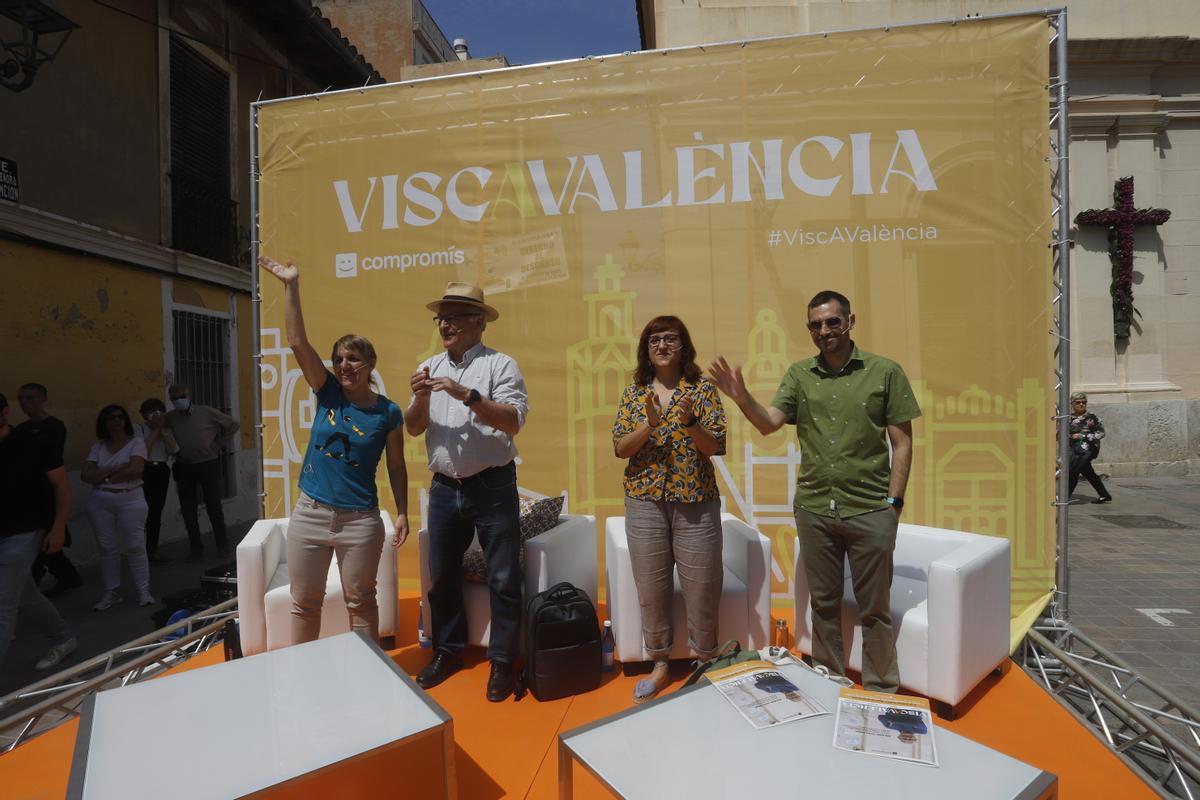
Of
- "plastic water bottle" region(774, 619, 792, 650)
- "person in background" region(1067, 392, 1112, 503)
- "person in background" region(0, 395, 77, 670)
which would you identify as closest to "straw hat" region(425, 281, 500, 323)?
"plastic water bottle" region(774, 619, 792, 650)

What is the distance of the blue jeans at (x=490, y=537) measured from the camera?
2.61 meters

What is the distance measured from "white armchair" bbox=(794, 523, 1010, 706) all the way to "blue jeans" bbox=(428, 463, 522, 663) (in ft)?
4.19

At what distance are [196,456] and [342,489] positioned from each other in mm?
3893

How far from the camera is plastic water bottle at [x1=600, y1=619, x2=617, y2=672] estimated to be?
9.59 ft

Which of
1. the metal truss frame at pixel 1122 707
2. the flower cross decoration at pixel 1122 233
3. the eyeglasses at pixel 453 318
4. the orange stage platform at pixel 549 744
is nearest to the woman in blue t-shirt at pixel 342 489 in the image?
the eyeglasses at pixel 453 318

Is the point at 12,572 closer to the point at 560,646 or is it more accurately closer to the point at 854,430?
the point at 560,646

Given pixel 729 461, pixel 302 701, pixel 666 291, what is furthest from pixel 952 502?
pixel 302 701

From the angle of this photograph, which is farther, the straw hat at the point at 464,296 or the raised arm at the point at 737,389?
the straw hat at the point at 464,296

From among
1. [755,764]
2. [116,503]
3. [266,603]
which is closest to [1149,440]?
[755,764]

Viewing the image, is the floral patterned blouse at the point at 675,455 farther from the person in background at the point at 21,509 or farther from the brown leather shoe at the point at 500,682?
the person in background at the point at 21,509

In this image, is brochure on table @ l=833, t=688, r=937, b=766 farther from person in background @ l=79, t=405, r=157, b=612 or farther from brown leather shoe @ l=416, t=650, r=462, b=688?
person in background @ l=79, t=405, r=157, b=612

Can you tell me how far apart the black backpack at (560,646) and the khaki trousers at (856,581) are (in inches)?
36.9

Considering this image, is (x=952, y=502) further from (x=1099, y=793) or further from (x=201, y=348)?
(x=201, y=348)

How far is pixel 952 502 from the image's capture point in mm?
3465
